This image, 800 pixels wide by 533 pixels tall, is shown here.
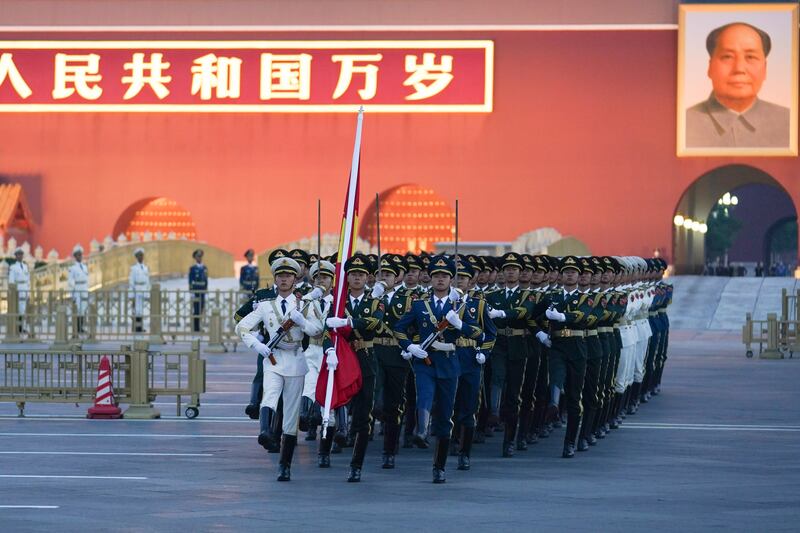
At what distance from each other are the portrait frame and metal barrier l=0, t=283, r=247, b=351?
15.1 meters

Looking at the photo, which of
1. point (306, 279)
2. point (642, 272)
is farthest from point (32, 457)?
point (642, 272)

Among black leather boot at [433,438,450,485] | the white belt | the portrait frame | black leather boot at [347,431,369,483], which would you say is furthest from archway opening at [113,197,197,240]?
black leather boot at [433,438,450,485]

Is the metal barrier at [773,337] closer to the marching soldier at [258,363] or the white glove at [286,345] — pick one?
the marching soldier at [258,363]

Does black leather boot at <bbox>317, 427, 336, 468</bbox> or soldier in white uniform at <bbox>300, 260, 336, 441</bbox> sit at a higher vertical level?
soldier in white uniform at <bbox>300, 260, 336, 441</bbox>

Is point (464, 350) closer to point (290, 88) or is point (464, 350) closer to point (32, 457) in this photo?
point (32, 457)

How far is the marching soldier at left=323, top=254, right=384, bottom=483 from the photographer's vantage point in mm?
11828

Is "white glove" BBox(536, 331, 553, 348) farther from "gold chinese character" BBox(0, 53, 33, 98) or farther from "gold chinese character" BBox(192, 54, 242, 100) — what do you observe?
"gold chinese character" BBox(0, 53, 33, 98)

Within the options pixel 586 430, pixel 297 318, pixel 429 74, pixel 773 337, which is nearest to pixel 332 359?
pixel 297 318

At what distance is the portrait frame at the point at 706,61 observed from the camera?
3997 cm

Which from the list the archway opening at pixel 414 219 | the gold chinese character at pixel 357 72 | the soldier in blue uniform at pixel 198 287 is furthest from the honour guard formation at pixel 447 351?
the archway opening at pixel 414 219

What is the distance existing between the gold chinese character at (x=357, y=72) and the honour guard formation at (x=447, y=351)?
83.7ft

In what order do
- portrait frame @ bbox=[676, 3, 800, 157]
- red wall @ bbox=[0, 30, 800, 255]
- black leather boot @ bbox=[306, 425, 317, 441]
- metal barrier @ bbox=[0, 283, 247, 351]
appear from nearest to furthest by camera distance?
black leather boot @ bbox=[306, 425, 317, 441] < metal barrier @ bbox=[0, 283, 247, 351] < portrait frame @ bbox=[676, 3, 800, 157] < red wall @ bbox=[0, 30, 800, 255]

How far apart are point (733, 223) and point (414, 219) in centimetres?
2634

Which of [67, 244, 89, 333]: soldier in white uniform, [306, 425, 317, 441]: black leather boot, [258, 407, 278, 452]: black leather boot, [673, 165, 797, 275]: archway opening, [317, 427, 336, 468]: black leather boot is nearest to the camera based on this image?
[317, 427, 336, 468]: black leather boot
